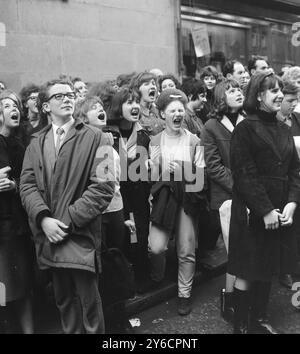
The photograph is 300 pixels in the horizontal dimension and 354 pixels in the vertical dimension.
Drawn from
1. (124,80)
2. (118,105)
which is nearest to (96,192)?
(118,105)

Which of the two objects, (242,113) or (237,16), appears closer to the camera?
(242,113)

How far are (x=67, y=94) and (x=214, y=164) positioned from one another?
1.46 meters

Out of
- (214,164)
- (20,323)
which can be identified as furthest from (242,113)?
(20,323)

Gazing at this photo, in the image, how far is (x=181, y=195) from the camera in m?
4.02

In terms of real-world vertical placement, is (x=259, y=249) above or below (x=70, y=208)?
below

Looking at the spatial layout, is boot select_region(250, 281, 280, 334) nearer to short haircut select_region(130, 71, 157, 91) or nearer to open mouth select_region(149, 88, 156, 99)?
open mouth select_region(149, 88, 156, 99)

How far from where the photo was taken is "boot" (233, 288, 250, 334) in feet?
11.5

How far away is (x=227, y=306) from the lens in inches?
155

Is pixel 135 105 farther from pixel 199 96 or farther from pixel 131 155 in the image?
pixel 199 96

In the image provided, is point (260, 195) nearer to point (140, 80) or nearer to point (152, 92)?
point (152, 92)

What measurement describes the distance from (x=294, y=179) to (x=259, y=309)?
107 centimetres

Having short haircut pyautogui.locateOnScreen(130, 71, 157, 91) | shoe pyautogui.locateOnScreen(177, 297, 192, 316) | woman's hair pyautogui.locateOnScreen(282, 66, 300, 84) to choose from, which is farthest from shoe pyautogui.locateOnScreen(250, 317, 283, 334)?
woman's hair pyautogui.locateOnScreen(282, 66, 300, 84)

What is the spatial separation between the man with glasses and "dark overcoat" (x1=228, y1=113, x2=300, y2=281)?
38.6 inches

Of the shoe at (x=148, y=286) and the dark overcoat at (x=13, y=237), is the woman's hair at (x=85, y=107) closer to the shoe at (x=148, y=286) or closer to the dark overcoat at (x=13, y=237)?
the dark overcoat at (x=13, y=237)
